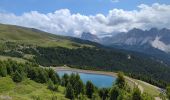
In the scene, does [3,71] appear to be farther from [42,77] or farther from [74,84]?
[74,84]

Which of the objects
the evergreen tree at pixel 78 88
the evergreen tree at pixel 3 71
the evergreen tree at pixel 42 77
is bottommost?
the evergreen tree at pixel 78 88

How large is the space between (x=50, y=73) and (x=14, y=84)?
23.5m

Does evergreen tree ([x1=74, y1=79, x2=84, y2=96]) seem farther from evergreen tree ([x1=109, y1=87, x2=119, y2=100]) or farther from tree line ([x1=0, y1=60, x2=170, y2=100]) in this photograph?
evergreen tree ([x1=109, y1=87, x2=119, y2=100])

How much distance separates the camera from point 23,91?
3152 inches

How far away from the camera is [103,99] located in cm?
9156

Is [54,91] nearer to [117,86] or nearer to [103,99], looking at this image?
[103,99]

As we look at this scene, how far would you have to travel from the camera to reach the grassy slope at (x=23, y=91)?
243ft

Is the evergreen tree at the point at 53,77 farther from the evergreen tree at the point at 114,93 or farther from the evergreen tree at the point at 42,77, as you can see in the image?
the evergreen tree at the point at 114,93

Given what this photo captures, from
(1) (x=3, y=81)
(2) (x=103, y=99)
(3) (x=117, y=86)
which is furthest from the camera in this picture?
(2) (x=103, y=99)

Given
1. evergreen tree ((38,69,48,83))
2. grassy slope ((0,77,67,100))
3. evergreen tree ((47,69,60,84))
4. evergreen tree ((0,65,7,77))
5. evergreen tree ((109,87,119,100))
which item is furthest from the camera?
evergreen tree ((47,69,60,84))

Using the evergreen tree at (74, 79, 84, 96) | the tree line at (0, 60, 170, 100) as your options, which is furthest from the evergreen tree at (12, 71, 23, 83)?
the evergreen tree at (74, 79, 84, 96)

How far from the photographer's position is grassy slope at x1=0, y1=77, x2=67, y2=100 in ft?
243

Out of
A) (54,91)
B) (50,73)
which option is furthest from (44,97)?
(50,73)

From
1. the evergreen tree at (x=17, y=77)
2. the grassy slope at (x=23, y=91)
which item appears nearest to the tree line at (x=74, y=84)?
the evergreen tree at (x=17, y=77)
